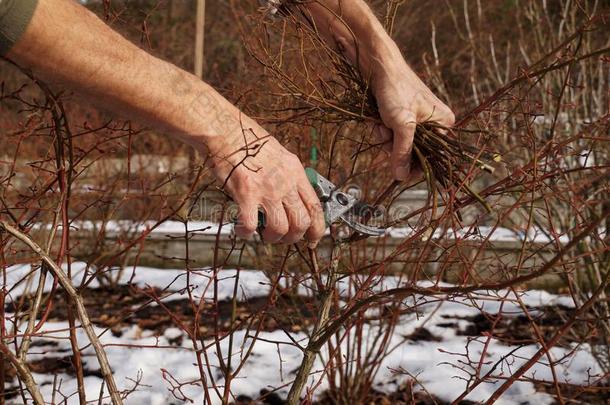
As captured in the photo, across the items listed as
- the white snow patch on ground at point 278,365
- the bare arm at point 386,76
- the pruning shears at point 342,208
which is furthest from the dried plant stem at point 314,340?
the white snow patch on ground at point 278,365

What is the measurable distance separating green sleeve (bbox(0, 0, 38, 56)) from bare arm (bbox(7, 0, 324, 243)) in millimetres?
12

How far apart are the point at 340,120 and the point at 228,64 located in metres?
9.96

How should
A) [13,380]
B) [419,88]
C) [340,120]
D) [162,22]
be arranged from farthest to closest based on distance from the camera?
1. [162,22]
2. [13,380]
3. [340,120]
4. [419,88]

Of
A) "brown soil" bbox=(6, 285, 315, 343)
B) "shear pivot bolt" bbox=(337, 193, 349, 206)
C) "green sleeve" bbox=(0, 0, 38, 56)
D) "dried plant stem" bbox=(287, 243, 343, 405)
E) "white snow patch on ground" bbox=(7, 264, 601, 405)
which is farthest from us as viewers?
"brown soil" bbox=(6, 285, 315, 343)

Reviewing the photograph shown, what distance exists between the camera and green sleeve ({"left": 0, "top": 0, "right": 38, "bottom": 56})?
1.11 metres

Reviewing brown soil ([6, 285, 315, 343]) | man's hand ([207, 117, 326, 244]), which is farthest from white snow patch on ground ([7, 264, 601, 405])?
man's hand ([207, 117, 326, 244])

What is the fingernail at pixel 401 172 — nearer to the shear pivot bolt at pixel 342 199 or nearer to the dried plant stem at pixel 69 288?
the shear pivot bolt at pixel 342 199

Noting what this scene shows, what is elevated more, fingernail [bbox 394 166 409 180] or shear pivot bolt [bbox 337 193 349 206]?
fingernail [bbox 394 166 409 180]

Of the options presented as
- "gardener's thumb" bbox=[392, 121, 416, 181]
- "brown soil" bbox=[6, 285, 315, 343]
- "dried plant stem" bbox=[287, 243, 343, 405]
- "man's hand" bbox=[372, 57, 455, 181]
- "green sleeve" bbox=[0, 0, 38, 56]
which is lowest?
"dried plant stem" bbox=[287, 243, 343, 405]

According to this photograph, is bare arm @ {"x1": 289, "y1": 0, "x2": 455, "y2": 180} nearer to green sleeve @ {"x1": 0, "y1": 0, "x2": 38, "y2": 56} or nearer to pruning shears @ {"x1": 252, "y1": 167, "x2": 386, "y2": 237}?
pruning shears @ {"x1": 252, "y1": 167, "x2": 386, "y2": 237}

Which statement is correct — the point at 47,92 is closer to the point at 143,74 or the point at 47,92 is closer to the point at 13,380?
the point at 143,74

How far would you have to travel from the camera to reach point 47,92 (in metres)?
1.51

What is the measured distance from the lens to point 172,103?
1295 millimetres

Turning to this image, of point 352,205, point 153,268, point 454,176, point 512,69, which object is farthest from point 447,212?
point 512,69
